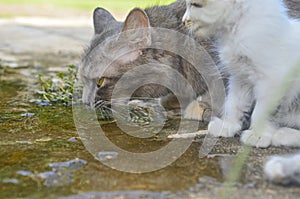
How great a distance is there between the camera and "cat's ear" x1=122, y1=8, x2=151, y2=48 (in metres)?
2.48

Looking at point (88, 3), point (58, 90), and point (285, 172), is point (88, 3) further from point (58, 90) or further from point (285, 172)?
point (285, 172)

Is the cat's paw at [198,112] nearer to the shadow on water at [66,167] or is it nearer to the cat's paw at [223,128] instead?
the cat's paw at [223,128]

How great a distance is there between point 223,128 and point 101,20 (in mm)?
1151

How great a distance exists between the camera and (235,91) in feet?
7.73

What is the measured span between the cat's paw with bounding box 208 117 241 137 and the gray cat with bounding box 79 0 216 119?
0.33 m

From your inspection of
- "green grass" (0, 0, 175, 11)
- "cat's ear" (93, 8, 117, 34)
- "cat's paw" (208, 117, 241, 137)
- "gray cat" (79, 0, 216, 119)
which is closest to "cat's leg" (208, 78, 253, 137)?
"cat's paw" (208, 117, 241, 137)

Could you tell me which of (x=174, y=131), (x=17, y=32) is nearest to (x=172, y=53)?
(x=174, y=131)

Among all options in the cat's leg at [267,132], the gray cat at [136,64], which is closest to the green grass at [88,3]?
the gray cat at [136,64]

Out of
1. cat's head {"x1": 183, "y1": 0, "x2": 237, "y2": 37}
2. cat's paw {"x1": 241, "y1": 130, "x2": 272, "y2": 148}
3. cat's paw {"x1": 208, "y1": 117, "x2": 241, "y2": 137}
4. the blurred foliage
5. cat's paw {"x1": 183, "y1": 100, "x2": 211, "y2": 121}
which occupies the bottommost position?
the blurred foliage

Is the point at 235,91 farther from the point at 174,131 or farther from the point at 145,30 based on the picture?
the point at 145,30

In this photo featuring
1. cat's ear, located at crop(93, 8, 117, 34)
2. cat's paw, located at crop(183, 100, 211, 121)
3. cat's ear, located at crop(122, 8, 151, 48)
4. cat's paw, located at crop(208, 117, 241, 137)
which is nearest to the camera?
cat's paw, located at crop(208, 117, 241, 137)

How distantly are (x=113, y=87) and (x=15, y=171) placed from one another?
1.01 m

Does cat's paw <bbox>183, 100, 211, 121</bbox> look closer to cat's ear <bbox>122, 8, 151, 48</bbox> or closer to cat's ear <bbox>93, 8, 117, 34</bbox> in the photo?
cat's ear <bbox>122, 8, 151, 48</bbox>

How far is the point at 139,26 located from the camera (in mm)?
2539
